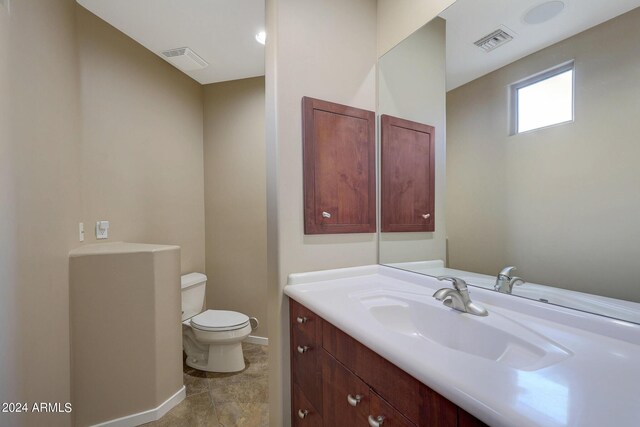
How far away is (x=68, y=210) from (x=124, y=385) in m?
1.04

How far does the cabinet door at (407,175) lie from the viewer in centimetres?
140

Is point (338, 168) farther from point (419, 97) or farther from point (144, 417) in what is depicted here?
point (144, 417)

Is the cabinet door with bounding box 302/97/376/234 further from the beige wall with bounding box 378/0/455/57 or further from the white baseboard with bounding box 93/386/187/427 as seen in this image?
the white baseboard with bounding box 93/386/187/427

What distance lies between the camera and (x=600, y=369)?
59 centimetres

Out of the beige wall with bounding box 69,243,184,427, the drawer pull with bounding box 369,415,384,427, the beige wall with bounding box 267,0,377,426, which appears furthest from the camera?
the beige wall with bounding box 69,243,184,427

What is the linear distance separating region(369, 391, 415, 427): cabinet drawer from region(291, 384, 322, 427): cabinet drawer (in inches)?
15.9

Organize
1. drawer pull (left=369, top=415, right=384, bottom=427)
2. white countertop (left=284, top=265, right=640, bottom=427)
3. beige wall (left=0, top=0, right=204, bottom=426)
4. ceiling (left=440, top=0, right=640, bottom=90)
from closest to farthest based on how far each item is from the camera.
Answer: white countertop (left=284, top=265, right=640, bottom=427)
drawer pull (left=369, top=415, right=384, bottom=427)
ceiling (left=440, top=0, right=640, bottom=90)
beige wall (left=0, top=0, right=204, bottom=426)

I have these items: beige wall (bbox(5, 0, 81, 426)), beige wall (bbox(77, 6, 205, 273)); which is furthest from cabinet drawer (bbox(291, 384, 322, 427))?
beige wall (bbox(77, 6, 205, 273))

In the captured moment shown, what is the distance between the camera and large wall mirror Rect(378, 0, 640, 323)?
769 millimetres

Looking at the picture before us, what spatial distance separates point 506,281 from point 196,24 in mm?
2297

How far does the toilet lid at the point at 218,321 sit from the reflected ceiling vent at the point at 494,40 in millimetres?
2159

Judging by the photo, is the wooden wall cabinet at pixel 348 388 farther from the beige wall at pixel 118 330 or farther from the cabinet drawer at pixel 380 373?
the beige wall at pixel 118 330

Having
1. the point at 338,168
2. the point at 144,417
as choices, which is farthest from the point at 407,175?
the point at 144,417

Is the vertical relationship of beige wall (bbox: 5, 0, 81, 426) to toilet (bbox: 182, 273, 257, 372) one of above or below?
above
